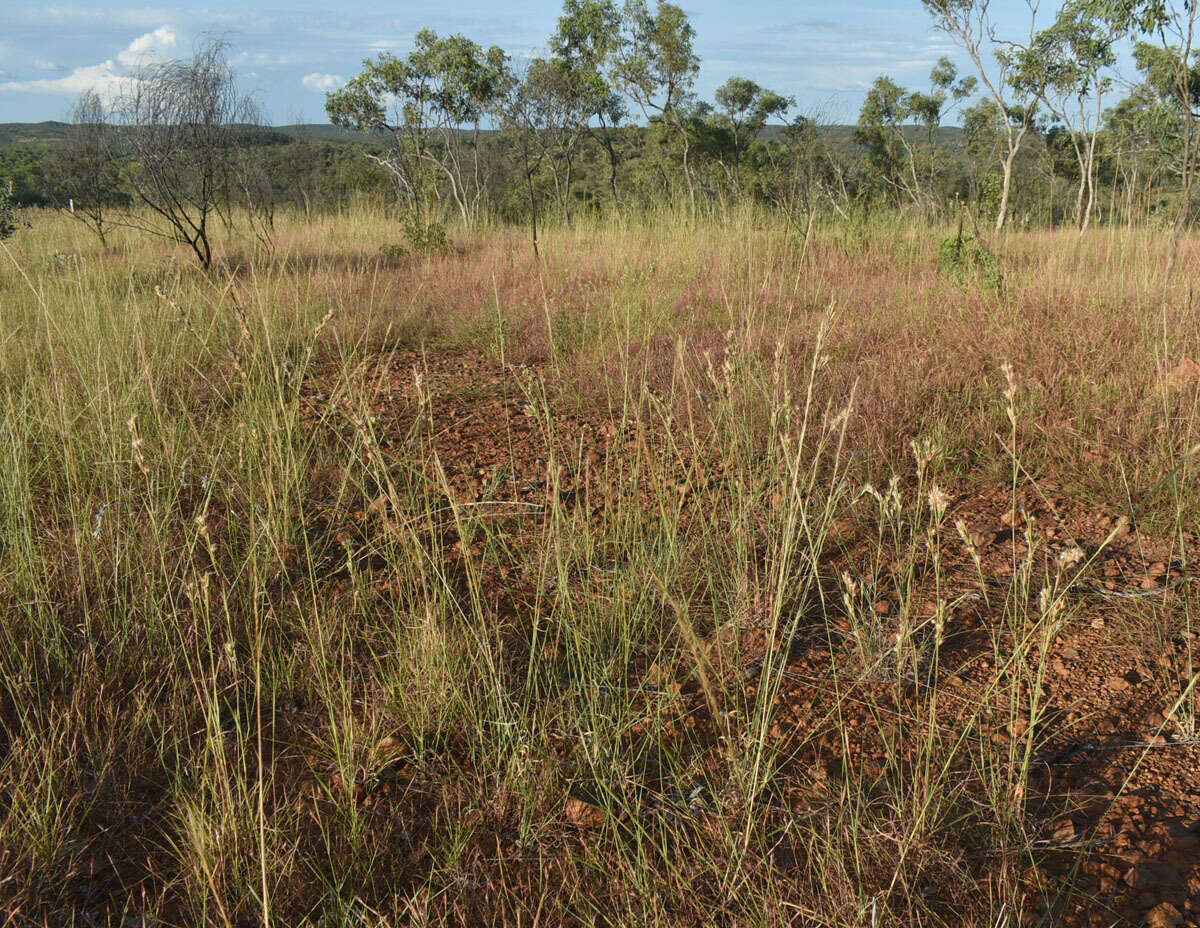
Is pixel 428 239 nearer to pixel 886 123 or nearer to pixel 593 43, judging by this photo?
pixel 593 43

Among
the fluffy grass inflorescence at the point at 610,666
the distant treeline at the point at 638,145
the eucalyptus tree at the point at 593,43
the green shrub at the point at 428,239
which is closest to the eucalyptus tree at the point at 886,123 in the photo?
the distant treeline at the point at 638,145

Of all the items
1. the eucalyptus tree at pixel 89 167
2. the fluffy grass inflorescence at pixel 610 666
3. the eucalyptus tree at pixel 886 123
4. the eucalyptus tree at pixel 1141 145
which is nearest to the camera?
the fluffy grass inflorescence at pixel 610 666

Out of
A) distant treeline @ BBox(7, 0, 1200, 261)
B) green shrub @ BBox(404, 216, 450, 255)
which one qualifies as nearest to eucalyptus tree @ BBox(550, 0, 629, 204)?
distant treeline @ BBox(7, 0, 1200, 261)

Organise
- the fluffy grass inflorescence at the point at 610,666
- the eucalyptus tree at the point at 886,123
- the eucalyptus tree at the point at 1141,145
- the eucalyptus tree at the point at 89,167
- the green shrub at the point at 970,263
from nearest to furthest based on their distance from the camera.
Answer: the fluffy grass inflorescence at the point at 610,666 → the green shrub at the point at 970,263 → the eucalyptus tree at the point at 1141,145 → the eucalyptus tree at the point at 89,167 → the eucalyptus tree at the point at 886,123

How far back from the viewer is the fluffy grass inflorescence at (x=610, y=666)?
4.09ft

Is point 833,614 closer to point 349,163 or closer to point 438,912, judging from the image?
point 438,912

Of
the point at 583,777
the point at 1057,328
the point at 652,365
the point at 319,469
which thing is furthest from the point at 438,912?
the point at 1057,328

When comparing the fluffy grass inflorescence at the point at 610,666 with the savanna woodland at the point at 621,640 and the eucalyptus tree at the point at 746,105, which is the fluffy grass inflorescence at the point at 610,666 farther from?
the eucalyptus tree at the point at 746,105

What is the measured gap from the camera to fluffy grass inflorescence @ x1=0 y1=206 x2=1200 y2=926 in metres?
1.25

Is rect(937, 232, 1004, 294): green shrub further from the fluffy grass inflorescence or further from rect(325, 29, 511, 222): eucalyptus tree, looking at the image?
rect(325, 29, 511, 222): eucalyptus tree

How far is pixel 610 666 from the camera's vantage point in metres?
1.63

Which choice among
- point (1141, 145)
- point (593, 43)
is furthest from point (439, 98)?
point (1141, 145)

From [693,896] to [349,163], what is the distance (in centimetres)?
2802

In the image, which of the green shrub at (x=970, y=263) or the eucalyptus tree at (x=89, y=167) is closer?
the green shrub at (x=970, y=263)
